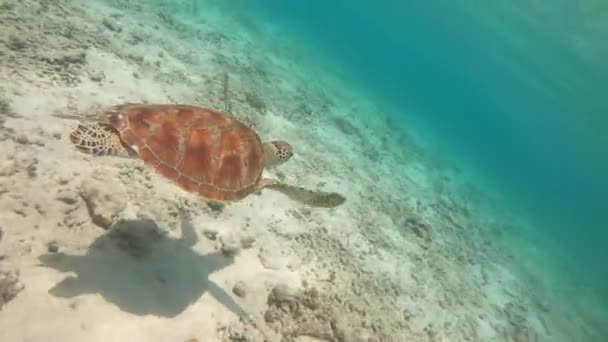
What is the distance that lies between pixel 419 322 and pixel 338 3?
96.3m

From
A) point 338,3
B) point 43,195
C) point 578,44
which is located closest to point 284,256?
point 43,195

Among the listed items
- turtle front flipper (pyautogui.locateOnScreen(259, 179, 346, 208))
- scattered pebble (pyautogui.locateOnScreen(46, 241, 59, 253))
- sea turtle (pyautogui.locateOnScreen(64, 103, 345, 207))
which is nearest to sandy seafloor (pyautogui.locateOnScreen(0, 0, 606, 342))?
scattered pebble (pyautogui.locateOnScreen(46, 241, 59, 253))

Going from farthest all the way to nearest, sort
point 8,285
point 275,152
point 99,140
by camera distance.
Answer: point 275,152 → point 99,140 → point 8,285

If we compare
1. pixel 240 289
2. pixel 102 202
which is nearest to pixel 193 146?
pixel 102 202

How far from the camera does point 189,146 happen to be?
398 centimetres

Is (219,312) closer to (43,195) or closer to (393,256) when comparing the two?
(43,195)

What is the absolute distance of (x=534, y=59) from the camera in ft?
112

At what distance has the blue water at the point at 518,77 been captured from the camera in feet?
83.9

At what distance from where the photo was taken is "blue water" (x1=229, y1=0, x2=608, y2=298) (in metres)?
25.6

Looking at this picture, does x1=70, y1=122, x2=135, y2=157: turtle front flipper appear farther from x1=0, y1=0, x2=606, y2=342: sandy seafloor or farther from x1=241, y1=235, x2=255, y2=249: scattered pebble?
x1=241, y1=235, x2=255, y2=249: scattered pebble

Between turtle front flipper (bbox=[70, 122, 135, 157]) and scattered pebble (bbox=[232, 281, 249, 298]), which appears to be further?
scattered pebble (bbox=[232, 281, 249, 298])

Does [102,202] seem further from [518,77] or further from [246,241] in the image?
[518,77]

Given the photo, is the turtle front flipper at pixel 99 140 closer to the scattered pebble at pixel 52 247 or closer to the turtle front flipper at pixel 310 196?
the scattered pebble at pixel 52 247

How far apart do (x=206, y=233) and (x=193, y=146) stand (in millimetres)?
1562
